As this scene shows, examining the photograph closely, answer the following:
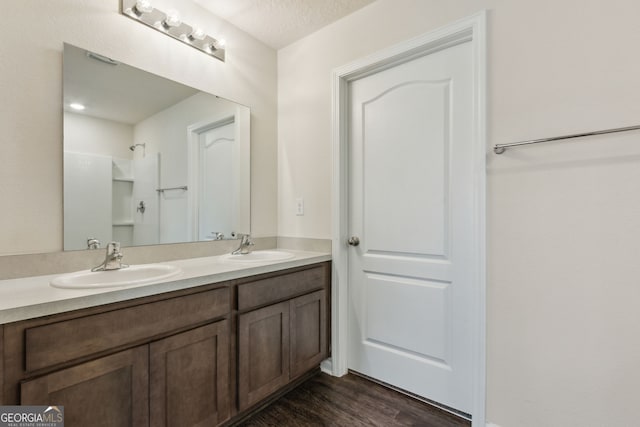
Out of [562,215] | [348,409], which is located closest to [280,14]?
[562,215]

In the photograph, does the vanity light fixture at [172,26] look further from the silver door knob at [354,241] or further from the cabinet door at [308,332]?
the cabinet door at [308,332]

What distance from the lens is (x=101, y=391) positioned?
1.06 metres

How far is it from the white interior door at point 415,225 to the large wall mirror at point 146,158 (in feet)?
2.92

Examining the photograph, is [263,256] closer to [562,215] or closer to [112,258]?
[112,258]

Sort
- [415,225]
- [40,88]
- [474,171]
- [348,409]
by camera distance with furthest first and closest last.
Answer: [415,225] < [348,409] < [474,171] < [40,88]

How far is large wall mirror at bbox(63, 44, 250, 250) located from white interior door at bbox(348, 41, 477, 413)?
35.0 inches

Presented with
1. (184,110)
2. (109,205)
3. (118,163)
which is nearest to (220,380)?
(109,205)

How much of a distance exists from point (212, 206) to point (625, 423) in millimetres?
2293

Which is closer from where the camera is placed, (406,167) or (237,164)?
(406,167)

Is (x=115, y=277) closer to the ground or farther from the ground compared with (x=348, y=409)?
farther from the ground

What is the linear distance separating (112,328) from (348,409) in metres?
1.30

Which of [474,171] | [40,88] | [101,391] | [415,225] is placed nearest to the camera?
[101,391]

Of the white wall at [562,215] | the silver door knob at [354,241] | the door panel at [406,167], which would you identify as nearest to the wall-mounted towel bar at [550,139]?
the white wall at [562,215]

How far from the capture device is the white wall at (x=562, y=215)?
3.91ft
